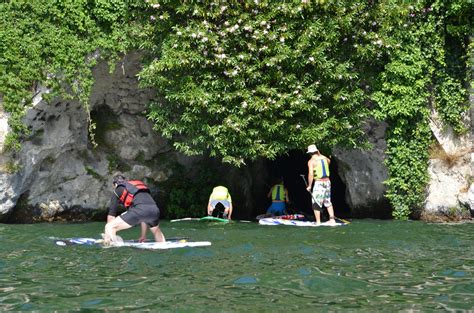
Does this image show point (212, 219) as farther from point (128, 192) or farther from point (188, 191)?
point (128, 192)

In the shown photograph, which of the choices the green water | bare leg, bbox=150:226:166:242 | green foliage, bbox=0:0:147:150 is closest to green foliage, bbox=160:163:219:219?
green foliage, bbox=0:0:147:150

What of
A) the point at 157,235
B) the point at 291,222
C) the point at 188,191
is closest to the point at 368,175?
the point at 291,222

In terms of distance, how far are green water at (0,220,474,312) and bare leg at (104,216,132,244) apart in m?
0.26

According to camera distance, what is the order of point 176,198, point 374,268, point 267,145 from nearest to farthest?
point 374,268 < point 267,145 < point 176,198

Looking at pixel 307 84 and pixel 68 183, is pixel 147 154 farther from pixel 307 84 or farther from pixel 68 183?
pixel 307 84

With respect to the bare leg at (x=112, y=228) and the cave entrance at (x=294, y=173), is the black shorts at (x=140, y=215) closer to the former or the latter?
the bare leg at (x=112, y=228)

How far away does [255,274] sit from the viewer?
324 inches

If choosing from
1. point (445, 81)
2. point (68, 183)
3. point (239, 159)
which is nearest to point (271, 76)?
point (239, 159)

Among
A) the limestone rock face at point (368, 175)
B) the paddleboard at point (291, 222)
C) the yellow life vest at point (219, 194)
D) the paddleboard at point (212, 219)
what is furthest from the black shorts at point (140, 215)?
the limestone rock face at point (368, 175)

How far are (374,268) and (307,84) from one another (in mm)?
6638

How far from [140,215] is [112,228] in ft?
1.71

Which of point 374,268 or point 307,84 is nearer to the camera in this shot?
point 374,268

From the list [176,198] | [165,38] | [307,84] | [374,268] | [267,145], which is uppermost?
[165,38]

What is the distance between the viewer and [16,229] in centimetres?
1363
